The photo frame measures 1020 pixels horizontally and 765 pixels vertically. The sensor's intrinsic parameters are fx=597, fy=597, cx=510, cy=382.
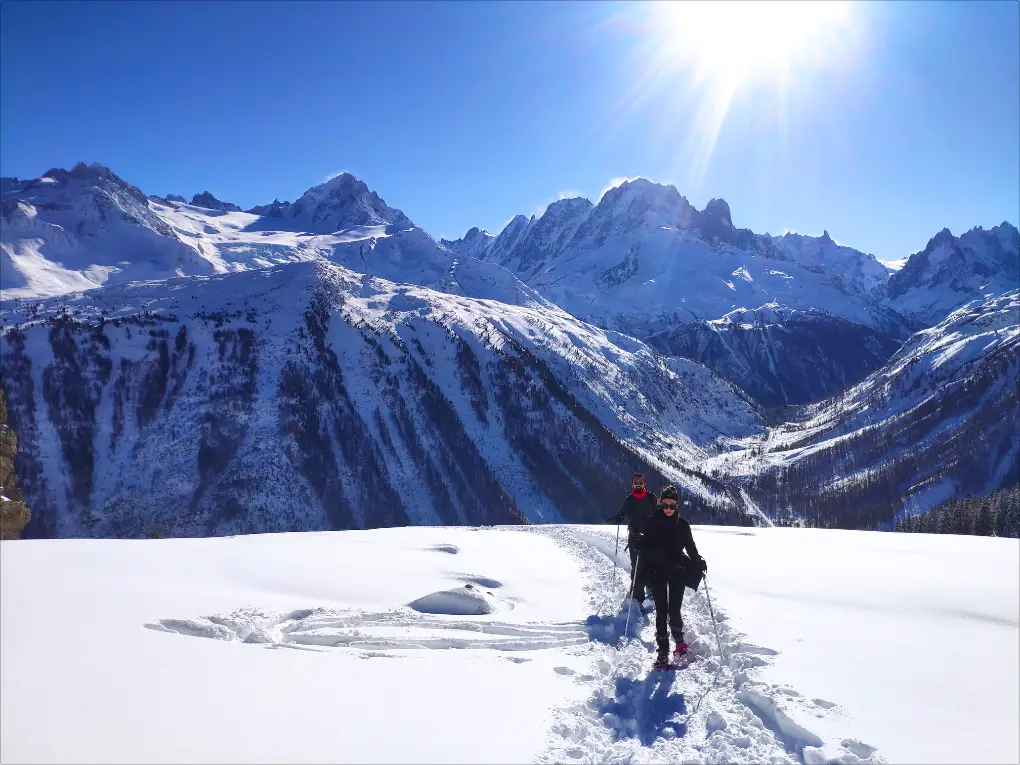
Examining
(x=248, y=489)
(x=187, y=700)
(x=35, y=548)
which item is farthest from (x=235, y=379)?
(x=187, y=700)

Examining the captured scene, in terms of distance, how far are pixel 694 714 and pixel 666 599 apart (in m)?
2.93

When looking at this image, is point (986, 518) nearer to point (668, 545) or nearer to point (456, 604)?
point (456, 604)

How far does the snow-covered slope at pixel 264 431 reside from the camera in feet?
431

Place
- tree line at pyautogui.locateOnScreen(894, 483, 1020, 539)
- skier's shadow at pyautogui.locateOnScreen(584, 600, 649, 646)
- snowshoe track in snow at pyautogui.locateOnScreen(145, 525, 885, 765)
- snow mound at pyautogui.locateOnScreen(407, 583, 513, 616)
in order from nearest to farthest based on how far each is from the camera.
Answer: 1. snowshoe track in snow at pyautogui.locateOnScreen(145, 525, 885, 765)
2. skier's shadow at pyautogui.locateOnScreen(584, 600, 649, 646)
3. snow mound at pyautogui.locateOnScreen(407, 583, 513, 616)
4. tree line at pyautogui.locateOnScreen(894, 483, 1020, 539)

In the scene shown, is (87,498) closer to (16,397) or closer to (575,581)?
(16,397)

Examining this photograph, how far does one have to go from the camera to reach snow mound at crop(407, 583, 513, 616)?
15461 mm

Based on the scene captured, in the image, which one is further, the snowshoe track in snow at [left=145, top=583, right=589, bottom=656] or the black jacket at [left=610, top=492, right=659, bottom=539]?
the black jacket at [left=610, top=492, right=659, bottom=539]

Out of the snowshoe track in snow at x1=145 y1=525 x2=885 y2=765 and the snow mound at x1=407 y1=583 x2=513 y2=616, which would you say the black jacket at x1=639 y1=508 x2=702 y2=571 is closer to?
the snowshoe track in snow at x1=145 y1=525 x2=885 y2=765

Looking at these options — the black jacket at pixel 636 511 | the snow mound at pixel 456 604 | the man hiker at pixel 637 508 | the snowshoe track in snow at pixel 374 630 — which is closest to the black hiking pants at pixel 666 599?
the snowshoe track in snow at pixel 374 630

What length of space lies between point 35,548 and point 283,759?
1418 cm

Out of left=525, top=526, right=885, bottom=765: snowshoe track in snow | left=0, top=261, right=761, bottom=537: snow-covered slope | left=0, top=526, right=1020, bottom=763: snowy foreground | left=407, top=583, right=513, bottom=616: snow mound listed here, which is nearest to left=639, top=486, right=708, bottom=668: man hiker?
left=525, top=526, right=885, bottom=765: snowshoe track in snow

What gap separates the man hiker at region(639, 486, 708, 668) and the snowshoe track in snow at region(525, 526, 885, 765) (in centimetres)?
63

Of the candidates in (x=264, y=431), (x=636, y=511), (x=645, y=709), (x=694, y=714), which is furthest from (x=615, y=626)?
(x=264, y=431)

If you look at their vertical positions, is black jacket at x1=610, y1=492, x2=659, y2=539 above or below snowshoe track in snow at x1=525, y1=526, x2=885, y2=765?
above
